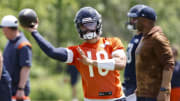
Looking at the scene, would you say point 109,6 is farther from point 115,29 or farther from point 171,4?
point 171,4

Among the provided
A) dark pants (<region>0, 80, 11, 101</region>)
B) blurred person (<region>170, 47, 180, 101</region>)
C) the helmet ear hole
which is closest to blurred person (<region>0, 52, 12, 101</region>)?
dark pants (<region>0, 80, 11, 101</region>)

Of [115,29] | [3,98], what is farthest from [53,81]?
[3,98]

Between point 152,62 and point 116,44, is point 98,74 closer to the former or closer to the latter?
point 116,44

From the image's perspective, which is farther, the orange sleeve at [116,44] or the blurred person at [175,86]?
the blurred person at [175,86]

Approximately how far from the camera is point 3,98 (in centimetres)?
745

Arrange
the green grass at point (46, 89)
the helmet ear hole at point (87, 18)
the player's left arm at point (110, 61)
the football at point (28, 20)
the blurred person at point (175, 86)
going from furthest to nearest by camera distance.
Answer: the green grass at point (46, 89), the blurred person at point (175, 86), the helmet ear hole at point (87, 18), the football at point (28, 20), the player's left arm at point (110, 61)

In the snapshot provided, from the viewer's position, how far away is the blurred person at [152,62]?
6.40m

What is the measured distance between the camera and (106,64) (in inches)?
251

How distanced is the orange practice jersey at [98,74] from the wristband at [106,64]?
7.7 inches

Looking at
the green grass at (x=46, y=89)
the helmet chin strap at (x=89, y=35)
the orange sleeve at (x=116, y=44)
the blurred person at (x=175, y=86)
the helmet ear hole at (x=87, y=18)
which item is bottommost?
the green grass at (x=46, y=89)

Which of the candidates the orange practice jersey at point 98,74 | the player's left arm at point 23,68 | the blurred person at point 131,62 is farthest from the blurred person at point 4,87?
the blurred person at point 131,62

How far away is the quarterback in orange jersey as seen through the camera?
21.3 ft

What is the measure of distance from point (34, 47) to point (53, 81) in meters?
3.18

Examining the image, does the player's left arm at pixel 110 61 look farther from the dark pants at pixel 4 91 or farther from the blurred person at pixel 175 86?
the blurred person at pixel 175 86
